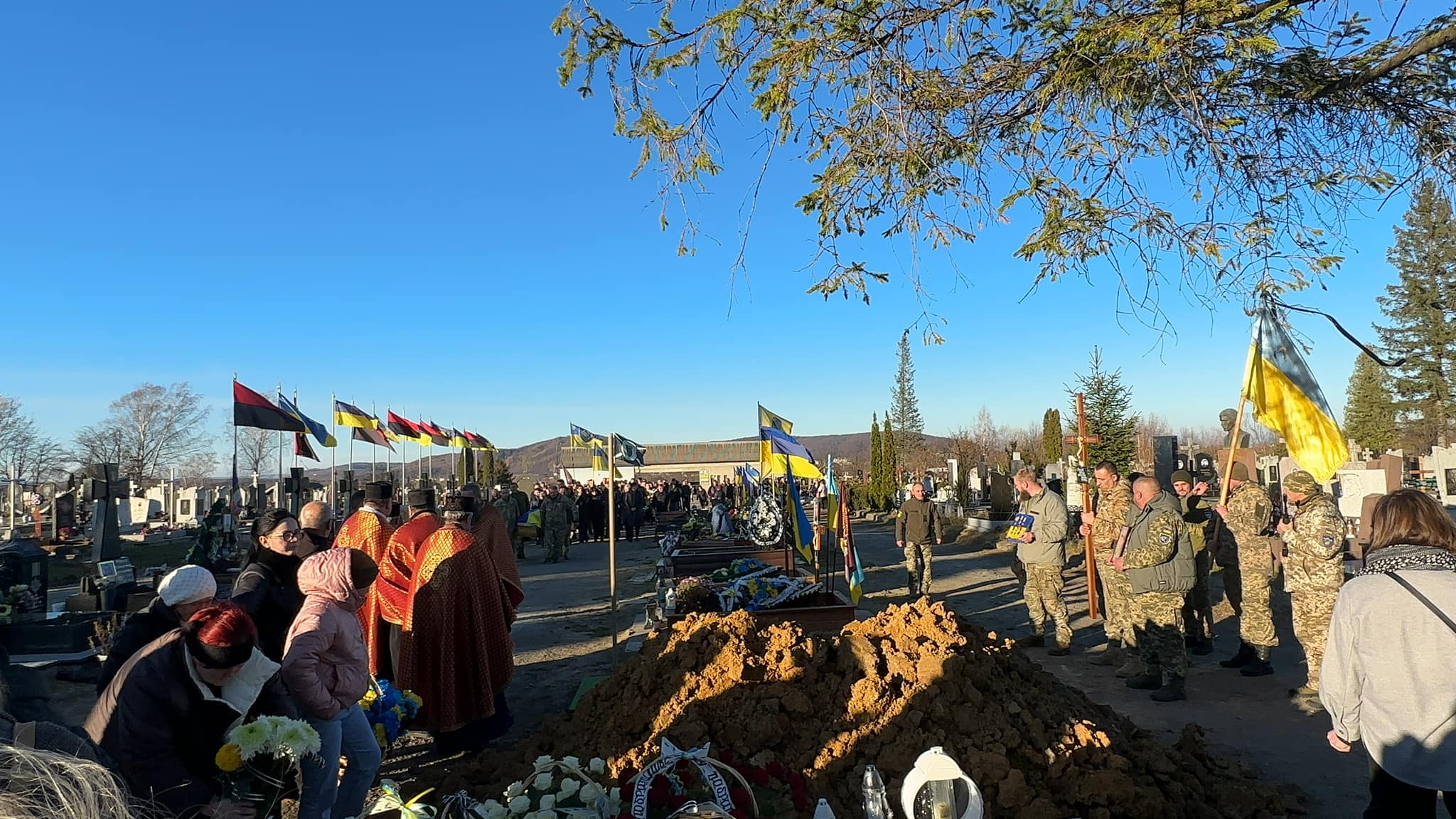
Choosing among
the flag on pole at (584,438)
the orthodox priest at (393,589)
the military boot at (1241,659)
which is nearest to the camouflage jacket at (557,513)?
the flag on pole at (584,438)

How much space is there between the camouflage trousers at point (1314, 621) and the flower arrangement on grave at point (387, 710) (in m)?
6.68

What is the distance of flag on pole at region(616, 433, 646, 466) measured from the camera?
12109 mm

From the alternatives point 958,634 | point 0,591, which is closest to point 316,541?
point 958,634

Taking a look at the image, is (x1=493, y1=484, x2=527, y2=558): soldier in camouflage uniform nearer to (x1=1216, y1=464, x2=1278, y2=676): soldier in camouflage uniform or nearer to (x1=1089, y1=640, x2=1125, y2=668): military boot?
(x1=1089, y1=640, x2=1125, y2=668): military boot

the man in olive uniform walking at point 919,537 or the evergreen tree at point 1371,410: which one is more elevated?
the evergreen tree at point 1371,410

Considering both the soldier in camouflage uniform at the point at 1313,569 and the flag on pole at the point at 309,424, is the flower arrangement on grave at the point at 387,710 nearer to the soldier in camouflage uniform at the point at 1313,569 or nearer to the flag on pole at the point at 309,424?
the soldier in camouflage uniform at the point at 1313,569

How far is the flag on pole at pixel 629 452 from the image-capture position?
477 inches

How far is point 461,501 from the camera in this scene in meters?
7.22

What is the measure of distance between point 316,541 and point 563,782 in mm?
3797

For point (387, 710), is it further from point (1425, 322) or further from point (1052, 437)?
point (1425, 322)

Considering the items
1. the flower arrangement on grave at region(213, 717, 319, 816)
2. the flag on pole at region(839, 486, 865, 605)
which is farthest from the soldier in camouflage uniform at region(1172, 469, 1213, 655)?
the flower arrangement on grave at region(213, 717, 319, 816)

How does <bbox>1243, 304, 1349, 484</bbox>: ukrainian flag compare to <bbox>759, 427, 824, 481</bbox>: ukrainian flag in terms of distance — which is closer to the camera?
<bbox>1243, 304, 1349, 484</bbox>: ukrainian flag

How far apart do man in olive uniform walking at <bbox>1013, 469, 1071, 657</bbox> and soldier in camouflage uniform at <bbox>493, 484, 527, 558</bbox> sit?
12719 mm

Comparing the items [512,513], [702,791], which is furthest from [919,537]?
[512,513]
